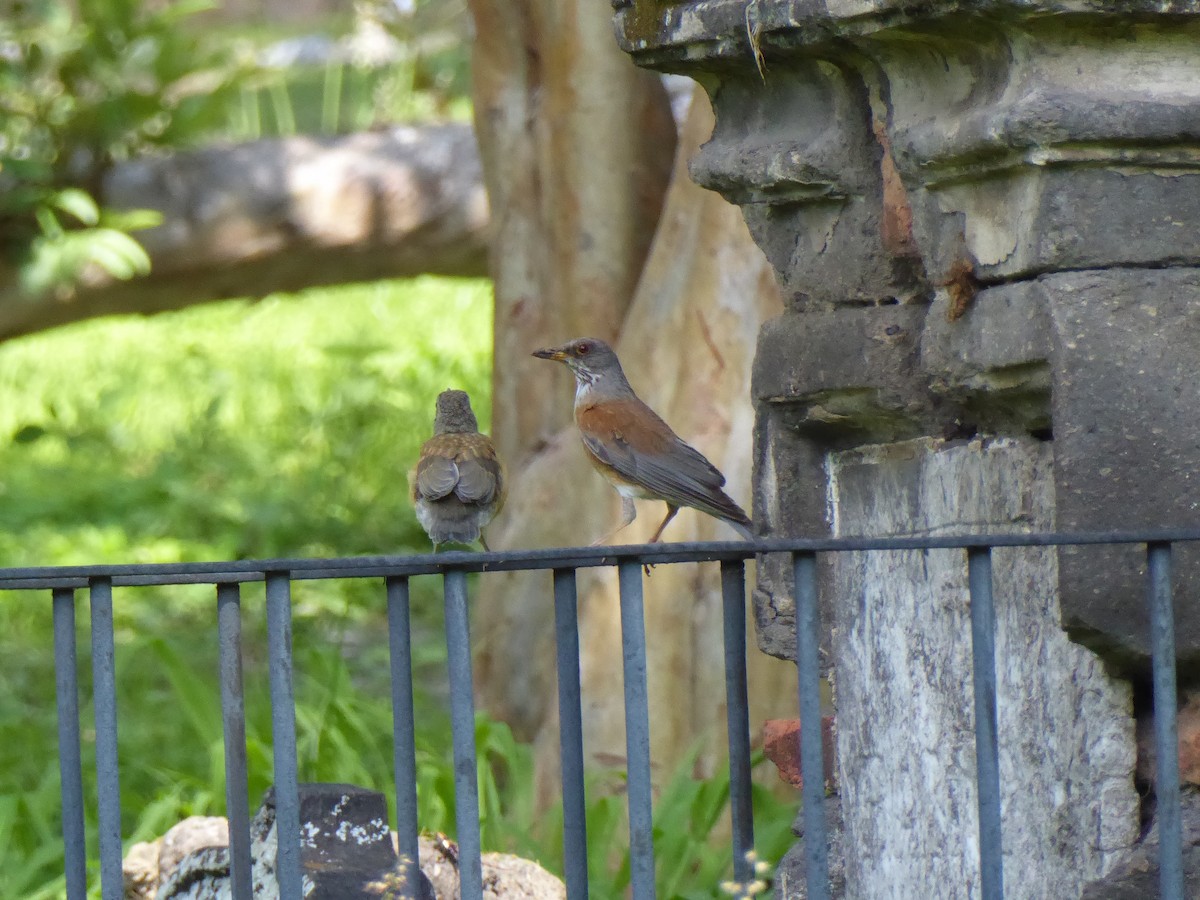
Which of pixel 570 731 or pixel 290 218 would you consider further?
pixel 290 218

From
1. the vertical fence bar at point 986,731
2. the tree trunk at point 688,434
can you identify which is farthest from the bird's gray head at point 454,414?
the vertical fence bar at point 986,731

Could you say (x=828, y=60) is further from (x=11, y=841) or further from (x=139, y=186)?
(x=139, y=186)

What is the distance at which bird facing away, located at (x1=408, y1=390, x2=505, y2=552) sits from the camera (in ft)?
13.3

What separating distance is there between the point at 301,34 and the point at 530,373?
1289cm

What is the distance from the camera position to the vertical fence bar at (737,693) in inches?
107

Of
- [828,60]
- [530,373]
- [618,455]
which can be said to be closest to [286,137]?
[530,373]

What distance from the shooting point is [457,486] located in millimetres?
4051

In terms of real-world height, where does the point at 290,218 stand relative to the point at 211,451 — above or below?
above

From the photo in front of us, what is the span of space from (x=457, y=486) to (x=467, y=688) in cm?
165

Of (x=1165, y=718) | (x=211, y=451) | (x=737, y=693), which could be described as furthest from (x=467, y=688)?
(x=211, y=451)

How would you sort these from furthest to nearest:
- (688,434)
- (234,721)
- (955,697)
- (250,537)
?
1. (250,537)
2. (688,434)
3. (955,697)
4. (234,721)

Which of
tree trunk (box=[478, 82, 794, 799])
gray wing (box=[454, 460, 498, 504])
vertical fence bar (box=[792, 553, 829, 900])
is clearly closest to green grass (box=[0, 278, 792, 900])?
tree trunk (box=[478, 82, 794, 799])

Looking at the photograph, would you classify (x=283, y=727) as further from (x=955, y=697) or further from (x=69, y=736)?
Answer: (x=955, y=697)

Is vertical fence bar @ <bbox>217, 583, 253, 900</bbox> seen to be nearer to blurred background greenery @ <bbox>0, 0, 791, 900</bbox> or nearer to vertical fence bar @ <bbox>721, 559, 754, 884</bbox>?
vertical fence bar @ <bbox>721, 559, 754, 884</bbox>
